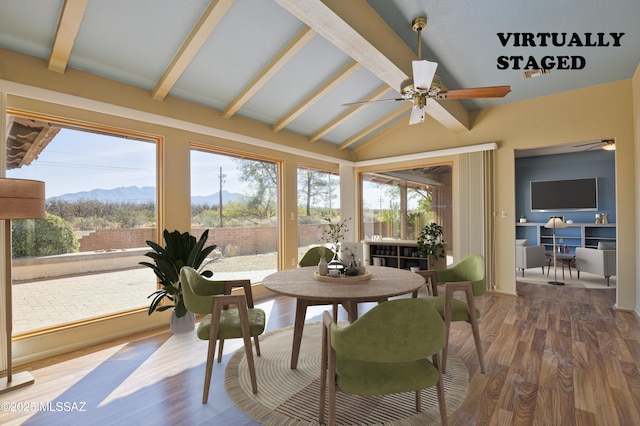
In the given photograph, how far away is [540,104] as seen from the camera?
4.84 m

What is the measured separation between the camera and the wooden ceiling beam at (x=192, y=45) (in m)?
2.64

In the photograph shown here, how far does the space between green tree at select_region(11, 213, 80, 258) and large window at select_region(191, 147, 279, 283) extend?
4.35ft

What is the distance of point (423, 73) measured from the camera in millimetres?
2508

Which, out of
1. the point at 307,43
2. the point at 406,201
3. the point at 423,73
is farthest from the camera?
Result: the point at 406,201

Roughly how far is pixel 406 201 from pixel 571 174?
16.2 ft

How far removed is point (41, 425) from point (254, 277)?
10.6 ft

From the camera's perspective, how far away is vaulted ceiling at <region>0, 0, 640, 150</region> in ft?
8.54

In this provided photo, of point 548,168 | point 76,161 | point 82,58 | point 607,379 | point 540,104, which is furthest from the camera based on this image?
point 548,168

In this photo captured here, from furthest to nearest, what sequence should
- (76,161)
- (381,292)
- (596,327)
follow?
1. (596,327)
2. (76,161)
3. (381,292)

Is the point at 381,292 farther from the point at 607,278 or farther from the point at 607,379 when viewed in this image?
the point at 607,278

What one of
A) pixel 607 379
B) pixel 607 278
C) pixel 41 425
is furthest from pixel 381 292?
pixel 607 278

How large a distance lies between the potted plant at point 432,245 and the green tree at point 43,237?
190 inches

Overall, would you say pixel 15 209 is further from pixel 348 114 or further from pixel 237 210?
pixel 348 114

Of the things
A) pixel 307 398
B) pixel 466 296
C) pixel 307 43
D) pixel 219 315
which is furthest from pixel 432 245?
pixel 219 315
